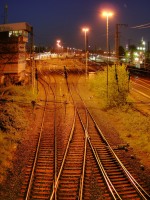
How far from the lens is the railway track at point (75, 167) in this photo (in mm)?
11086

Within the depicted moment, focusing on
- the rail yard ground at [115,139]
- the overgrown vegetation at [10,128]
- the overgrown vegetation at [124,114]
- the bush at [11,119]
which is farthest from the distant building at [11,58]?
the bush at [11,119]

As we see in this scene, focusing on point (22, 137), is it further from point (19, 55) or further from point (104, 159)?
point (19, 55)

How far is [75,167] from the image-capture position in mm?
13492

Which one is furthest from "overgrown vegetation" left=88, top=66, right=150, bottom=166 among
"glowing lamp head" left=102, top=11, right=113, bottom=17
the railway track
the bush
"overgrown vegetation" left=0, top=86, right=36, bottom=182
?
the bush

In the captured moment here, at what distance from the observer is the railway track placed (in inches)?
436

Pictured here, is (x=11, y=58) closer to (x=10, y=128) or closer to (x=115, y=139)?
(x=10, y=128)

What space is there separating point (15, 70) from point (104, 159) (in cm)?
2754

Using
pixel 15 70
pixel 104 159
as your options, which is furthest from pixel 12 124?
pixel 15 70

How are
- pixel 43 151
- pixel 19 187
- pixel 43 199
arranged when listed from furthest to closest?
1. pixel 43 151
2. pixel 19 187
3. pixel 43 199

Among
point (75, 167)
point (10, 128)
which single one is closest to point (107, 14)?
point (10, 128)

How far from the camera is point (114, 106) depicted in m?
27.2

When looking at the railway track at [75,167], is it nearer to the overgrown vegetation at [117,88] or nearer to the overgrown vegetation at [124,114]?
the overgrown vegetation at [124,114]

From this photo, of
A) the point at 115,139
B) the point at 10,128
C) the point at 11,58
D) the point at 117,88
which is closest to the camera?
the point at 115,139

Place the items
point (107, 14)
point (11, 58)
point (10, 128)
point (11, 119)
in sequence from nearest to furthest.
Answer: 1. point (10, 128)
2. point (11, 119)
3. point (107, 14)
4. point (11, 58)
